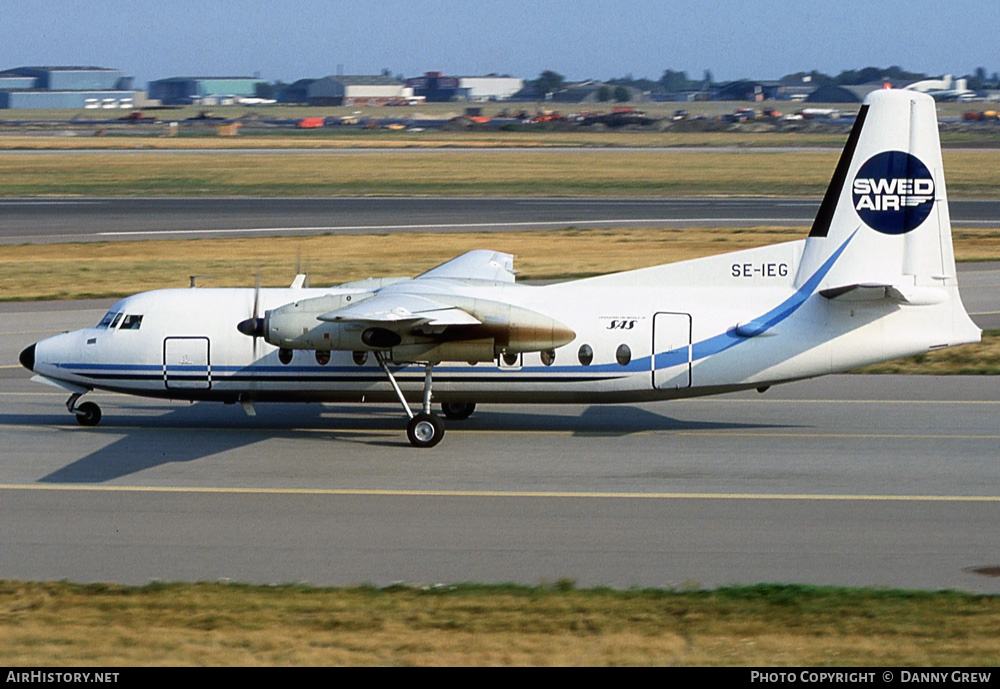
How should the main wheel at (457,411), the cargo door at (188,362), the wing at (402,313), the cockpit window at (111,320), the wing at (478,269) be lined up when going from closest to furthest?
1. the wing at (402,313)
2. the cargo door at (188,362)
3. the cockpit window at (111,320)
4. the main wheel at (457,411)
5. the wing at (478,269)

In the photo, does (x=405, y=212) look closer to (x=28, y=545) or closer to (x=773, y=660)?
(x=28, y=545)

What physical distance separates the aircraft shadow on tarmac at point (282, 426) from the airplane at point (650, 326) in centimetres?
74

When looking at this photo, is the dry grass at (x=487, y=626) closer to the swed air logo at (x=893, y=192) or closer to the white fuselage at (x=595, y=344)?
the white fuselage at (x=595, y=344)

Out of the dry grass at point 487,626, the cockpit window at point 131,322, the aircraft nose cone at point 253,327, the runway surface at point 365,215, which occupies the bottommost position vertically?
the dry grass at point 487,626

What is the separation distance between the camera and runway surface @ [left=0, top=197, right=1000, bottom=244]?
5369 cm

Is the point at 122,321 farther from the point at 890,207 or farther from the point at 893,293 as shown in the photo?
the point at 890,207

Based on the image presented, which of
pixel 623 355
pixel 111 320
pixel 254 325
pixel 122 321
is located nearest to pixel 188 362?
pixel 122 321

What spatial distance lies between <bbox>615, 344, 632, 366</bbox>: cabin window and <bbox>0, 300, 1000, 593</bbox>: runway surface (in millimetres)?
1368

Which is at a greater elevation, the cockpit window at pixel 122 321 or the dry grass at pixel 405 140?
the dry grass at pixel 405 140

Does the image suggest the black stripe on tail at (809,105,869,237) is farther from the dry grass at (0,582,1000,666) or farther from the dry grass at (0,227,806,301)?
the dry grass at (0,227,806,301)

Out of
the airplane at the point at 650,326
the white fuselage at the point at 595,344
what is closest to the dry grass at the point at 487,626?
the airplane at the point at 650,326

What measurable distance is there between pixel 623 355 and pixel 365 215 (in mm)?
41461

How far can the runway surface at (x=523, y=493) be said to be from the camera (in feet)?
44.4
